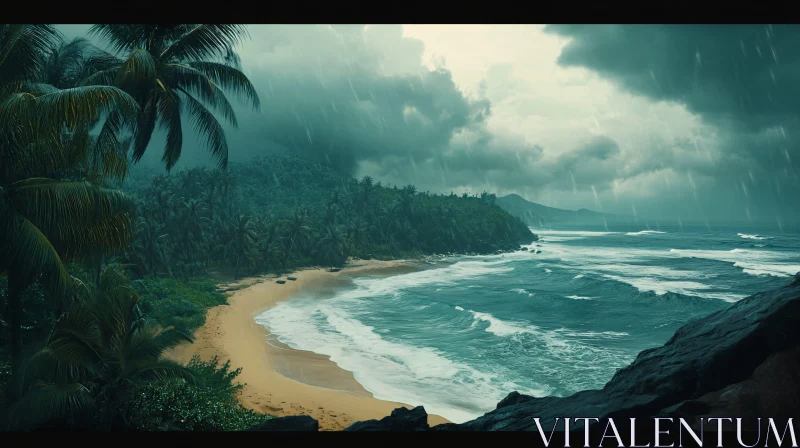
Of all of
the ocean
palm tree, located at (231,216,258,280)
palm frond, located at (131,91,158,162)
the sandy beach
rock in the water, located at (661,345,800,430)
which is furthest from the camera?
palm tree, located at (231,216,258,280)

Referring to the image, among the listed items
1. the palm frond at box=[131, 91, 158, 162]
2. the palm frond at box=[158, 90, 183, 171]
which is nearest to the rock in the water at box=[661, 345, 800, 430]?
the palm frond at box=[131, 91, 158, 162]

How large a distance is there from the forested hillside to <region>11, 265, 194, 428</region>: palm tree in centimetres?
1865

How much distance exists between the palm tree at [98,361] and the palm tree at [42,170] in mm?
536

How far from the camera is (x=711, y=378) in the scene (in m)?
3.77

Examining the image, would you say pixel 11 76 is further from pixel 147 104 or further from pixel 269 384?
pixel 269 384

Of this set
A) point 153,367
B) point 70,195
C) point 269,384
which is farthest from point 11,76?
point 269,384

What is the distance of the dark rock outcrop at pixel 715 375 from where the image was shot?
3.29m

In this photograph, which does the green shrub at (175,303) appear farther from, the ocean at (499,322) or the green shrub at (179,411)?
the green shrub at (179,411)

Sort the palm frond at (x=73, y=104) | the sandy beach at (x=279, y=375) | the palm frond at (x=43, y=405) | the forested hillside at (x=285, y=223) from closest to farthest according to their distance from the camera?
the palm frond at (x=73, y=104), the palm frond at (x=43, y=405), the sandy beach at (x=279, y=375), the forested hillside at (x=285, y=223)

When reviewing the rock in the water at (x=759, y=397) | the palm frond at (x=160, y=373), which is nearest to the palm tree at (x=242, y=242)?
the palm frond at (x=160, y=373)

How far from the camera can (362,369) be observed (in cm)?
1278

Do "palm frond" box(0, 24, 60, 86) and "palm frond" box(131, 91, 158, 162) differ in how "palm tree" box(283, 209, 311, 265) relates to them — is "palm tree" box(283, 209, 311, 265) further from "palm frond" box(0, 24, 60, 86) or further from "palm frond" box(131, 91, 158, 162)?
"palm frond" box(0, 24, 60, 86)

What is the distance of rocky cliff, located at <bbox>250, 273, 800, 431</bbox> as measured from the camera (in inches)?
129

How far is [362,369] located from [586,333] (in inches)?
399
